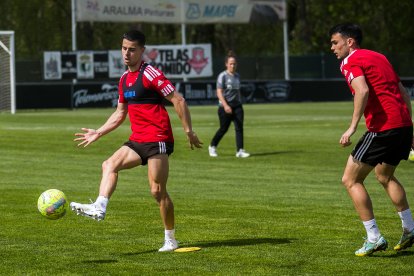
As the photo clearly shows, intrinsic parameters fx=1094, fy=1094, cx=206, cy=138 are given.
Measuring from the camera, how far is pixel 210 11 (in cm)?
5497

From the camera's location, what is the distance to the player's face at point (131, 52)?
10211mm

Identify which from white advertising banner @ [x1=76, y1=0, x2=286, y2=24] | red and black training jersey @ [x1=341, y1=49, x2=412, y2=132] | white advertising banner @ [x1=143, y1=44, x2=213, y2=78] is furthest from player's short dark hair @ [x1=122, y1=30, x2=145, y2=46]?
white advertising banner @ [x1=143, y1=44, x2=213, y2=78]

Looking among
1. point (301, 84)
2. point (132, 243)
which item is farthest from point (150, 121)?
point (301, 84)

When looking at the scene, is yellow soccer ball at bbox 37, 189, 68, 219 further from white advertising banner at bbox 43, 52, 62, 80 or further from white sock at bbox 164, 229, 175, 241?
white advertising banner at bbox 43, 52, 62, 80

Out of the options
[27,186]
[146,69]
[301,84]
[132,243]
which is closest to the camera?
[146,69]

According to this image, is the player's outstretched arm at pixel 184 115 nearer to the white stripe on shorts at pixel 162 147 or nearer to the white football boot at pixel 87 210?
the white stripe on shorts at pixel 162 147

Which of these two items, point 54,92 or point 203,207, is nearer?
point 203,207

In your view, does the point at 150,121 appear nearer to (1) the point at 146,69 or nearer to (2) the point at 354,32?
(1) the point at 146,69

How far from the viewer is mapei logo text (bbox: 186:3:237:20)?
177 feet

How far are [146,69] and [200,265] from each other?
1.95 metres

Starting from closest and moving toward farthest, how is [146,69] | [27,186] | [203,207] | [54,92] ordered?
[146,69]
[203,207]
[27,186]
[54,92]

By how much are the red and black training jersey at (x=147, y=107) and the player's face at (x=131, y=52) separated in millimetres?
136

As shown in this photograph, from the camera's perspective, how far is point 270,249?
10.7 meters

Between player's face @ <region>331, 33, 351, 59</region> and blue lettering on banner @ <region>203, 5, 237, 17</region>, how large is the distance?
148 ft
